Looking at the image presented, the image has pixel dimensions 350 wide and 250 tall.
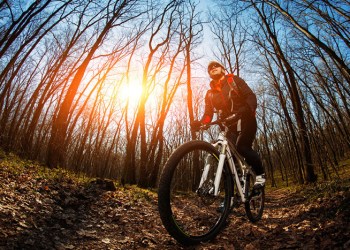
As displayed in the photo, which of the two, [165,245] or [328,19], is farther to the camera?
[328,19]

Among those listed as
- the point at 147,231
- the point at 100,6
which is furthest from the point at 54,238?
the point at 100,6

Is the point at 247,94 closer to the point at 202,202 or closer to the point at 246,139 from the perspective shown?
the point at 246,139

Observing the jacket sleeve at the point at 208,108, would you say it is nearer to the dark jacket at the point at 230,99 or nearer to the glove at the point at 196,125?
the dark jacket at the point at 230,99

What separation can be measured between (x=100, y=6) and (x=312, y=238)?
13.3 metres

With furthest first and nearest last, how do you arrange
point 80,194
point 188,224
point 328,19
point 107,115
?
point 107,115, point 328,19, point 80,194, point 188,224

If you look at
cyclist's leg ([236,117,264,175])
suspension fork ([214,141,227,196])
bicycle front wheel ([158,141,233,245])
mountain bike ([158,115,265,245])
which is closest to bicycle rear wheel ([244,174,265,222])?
cyclist's leg ([236,117,264,175])

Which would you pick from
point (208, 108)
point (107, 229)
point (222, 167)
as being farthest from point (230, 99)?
point (107, 229)

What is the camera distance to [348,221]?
254 cm

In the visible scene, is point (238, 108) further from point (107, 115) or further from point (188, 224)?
point (107, 115)

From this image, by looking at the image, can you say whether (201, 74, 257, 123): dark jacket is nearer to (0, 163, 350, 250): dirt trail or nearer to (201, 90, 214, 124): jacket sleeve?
(201, 90, 214, 124): jacket sleeve

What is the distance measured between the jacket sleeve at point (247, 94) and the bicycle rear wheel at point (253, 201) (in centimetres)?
111

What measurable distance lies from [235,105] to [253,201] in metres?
1.74

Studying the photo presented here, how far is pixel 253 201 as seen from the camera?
391 cm

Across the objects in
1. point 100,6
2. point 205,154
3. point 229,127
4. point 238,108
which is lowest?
point 205,154
